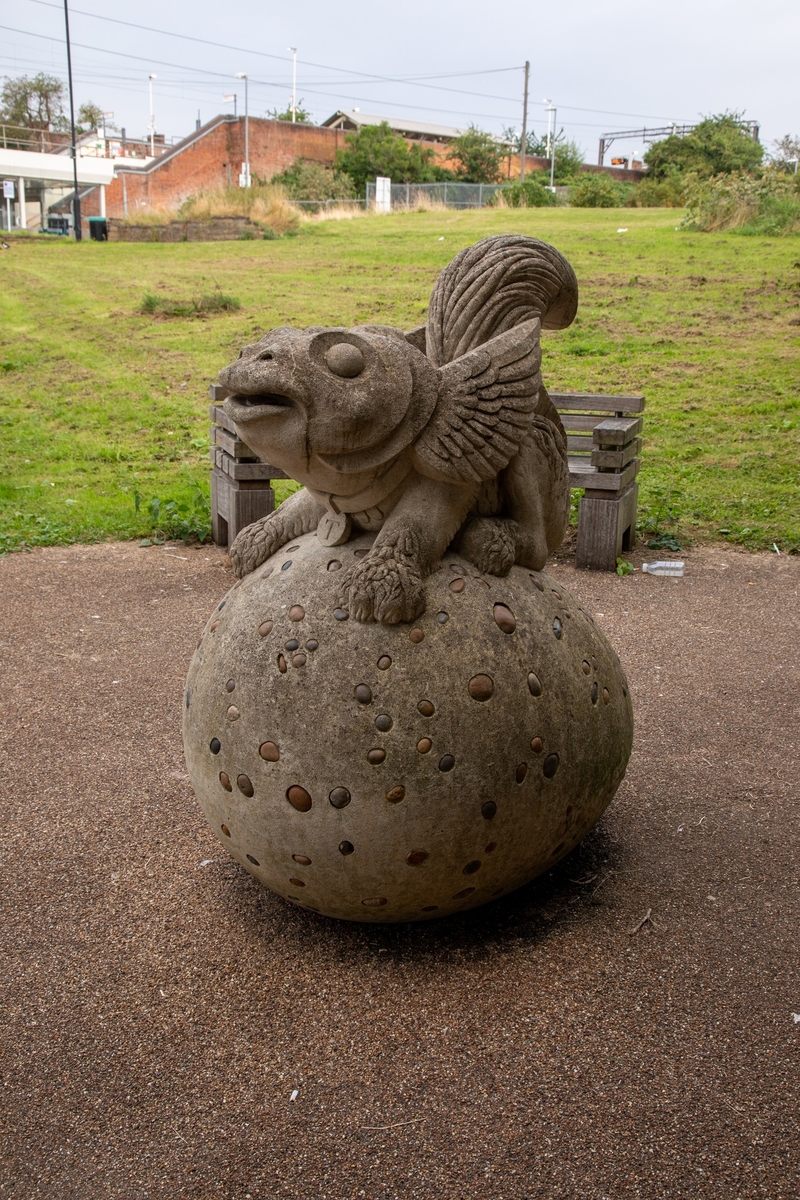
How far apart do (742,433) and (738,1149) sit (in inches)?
396

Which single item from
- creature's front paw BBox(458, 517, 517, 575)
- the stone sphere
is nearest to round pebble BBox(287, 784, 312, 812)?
the stone sphere

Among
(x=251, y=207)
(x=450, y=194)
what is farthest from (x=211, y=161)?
(x=251, y=207)

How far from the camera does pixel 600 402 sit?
8586 millimetres

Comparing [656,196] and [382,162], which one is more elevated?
[382,162]

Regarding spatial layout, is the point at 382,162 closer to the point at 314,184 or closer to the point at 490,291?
the point at 314,184

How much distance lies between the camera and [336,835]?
3107 mm

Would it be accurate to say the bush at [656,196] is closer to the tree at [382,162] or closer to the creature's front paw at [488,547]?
the tree at [382,162]

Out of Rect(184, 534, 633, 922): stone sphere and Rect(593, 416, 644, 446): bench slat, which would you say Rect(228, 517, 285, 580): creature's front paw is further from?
Rect(593, 416, 644, 446): bench slat

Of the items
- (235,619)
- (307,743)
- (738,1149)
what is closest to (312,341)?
(235,619)

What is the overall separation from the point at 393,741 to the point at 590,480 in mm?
5406

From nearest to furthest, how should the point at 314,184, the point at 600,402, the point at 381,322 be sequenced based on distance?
the point at 600,402
the point at 381,322
the point at 314,184

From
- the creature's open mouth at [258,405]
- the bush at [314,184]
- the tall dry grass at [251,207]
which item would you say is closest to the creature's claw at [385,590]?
the creature's open mouth at [258,405]

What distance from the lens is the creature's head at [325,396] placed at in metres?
3.04

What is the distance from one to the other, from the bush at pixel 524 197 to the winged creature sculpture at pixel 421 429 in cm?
2770
